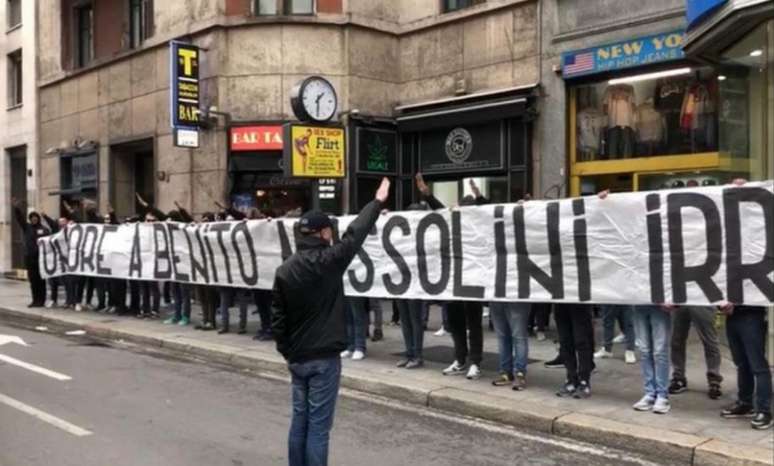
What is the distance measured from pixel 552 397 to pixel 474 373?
3.76 ft

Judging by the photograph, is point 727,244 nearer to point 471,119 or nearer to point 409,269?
point 409,269

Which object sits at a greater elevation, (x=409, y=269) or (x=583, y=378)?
(x=409, y=269)

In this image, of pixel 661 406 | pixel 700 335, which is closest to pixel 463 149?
pixel 700 335

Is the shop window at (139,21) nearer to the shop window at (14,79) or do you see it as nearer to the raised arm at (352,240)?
the shop window at (14,79)

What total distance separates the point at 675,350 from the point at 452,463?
308 cm

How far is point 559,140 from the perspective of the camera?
13.3 meters

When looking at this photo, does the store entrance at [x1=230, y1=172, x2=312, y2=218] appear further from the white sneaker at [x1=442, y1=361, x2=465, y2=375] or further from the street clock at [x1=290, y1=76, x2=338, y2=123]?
the white sneaker at [x1=442, y1=361, x2=465, y2=375]

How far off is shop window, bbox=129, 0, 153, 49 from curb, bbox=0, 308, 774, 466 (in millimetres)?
11209

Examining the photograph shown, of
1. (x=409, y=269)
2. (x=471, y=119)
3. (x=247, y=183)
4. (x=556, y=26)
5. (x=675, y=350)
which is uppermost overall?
(x=556, y=26)

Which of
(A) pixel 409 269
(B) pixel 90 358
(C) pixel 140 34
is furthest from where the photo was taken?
(C) pixel 140 34

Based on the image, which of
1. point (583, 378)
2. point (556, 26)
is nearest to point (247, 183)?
point (556, 26)

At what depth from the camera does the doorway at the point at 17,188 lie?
25359mm

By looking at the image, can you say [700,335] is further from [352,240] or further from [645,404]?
[352,240]

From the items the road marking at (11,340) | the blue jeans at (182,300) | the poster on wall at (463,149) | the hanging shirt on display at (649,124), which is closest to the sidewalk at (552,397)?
the blue jeans at (182,300)
